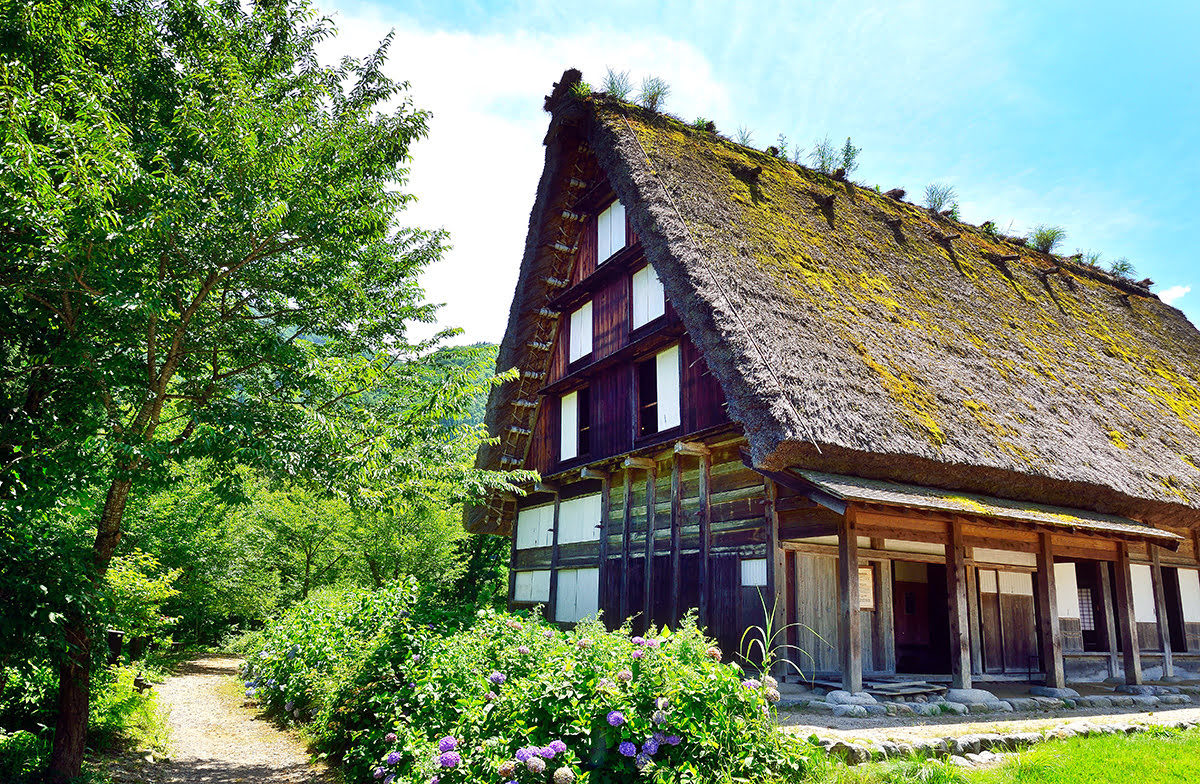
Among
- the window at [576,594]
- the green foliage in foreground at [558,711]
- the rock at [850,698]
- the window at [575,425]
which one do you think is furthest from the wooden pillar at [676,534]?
the green foliage in foreground at [558,711]

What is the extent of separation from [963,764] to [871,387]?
474 cm

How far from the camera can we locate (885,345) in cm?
1009

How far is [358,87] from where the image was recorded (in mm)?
7586

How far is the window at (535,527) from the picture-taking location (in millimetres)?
14414

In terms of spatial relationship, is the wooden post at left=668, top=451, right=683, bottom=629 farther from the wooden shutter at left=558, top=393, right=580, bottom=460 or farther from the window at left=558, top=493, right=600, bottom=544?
the wooden shutter at left=558, top=393, right=580, bottom=460

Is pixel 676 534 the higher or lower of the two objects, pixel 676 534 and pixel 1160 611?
the higher

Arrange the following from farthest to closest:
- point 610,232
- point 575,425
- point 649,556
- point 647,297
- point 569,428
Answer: point 569,428, point 575,425, point 610,232, point 647,297, point 649,556

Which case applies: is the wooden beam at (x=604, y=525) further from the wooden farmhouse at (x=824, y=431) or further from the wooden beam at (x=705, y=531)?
the wooden beam at (x=705, y=531)

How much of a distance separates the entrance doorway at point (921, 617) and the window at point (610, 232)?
7966 millimetres

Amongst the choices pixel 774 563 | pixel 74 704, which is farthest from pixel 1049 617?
pixel 74 704

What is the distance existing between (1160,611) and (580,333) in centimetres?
1139

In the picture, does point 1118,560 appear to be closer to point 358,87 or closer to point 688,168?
point 688,168

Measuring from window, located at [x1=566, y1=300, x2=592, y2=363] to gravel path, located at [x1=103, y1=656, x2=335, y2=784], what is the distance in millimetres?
8185

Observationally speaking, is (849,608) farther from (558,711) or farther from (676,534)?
(558,711)
